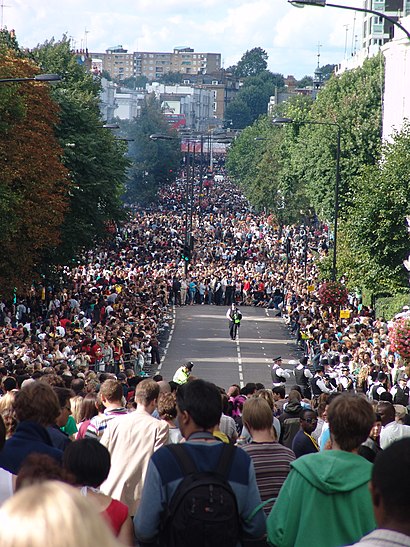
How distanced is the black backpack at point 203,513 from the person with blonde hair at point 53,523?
8.47ft

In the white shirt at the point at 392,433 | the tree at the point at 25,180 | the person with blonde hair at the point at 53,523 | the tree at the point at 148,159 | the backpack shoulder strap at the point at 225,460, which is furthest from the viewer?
the tree at the point at 148,159

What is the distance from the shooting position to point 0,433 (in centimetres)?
705

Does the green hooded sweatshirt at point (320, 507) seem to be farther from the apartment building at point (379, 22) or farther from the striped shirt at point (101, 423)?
the apartment building at point (379, 22)

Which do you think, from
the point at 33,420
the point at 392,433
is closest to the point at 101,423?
the point at 33,420

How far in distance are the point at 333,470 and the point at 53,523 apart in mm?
2933

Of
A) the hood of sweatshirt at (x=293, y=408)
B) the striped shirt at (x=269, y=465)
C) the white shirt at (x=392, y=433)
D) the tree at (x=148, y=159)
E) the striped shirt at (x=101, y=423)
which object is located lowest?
the tree at (x=148, y=159)

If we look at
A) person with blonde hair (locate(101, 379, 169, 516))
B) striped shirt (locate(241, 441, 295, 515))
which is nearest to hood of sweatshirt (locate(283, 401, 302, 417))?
person with blonde hair (locate(101, 379, 169, 516))

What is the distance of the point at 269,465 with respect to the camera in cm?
765

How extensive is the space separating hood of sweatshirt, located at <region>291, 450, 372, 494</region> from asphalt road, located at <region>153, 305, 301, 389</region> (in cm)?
2917

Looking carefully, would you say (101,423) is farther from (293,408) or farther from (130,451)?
(293,408)

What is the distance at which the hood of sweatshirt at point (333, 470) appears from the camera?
6.02 metres

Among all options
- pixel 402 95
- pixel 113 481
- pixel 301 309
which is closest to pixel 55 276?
pixel 301 309

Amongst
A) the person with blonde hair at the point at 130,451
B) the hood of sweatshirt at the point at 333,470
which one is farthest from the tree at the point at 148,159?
the hood of sweatshirt at the point at 333,470

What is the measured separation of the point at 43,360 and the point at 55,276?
74.4 ft
